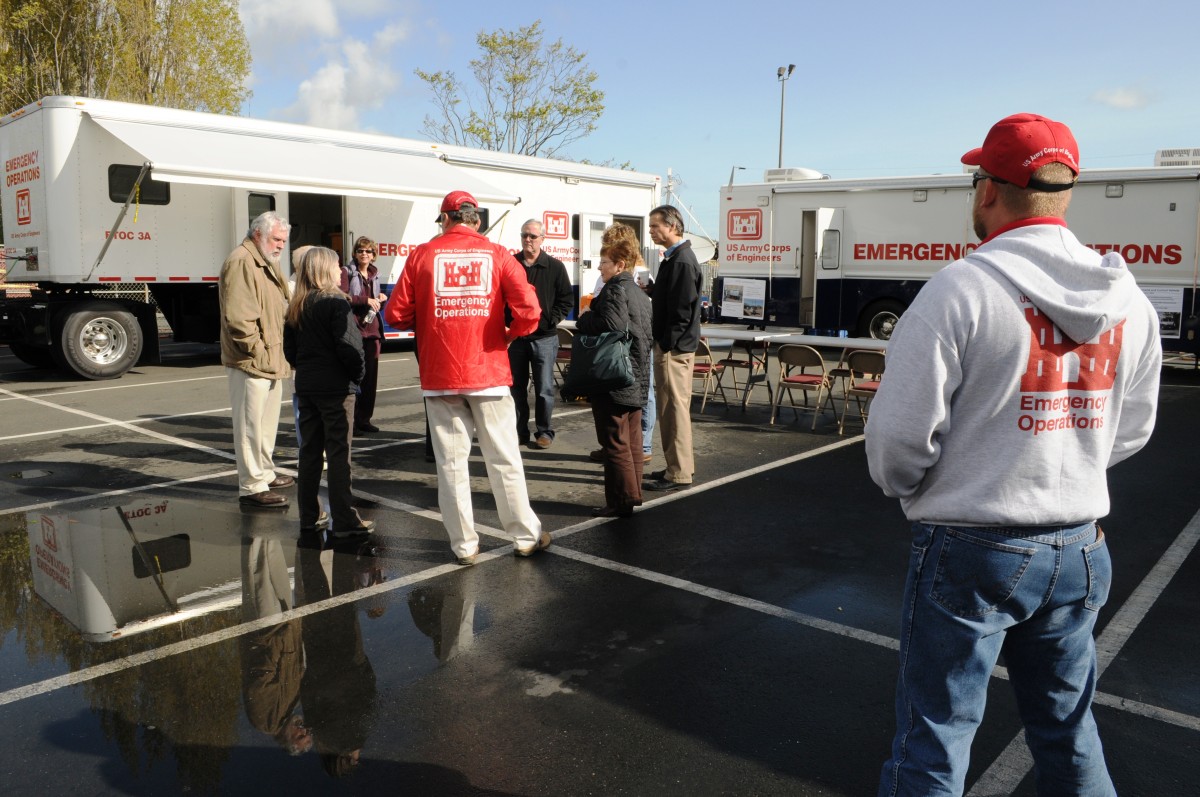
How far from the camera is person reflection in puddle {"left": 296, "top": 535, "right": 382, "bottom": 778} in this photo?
327 cm

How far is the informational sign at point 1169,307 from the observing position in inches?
507

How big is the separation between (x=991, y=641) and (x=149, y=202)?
1276cm

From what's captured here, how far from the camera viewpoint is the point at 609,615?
4395 millimetres

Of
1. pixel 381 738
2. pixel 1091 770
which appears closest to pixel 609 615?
pixel 381 738

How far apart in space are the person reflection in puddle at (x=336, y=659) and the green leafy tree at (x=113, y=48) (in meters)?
23.6

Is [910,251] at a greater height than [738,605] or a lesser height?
greater

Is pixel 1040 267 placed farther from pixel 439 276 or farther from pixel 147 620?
pixel 147 620

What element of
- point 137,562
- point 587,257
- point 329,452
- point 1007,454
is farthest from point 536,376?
point 587,257

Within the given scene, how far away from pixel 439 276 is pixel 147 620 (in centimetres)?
211

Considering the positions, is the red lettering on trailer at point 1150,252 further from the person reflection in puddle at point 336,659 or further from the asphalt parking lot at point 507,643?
the person reflection in puddle at point 336,659

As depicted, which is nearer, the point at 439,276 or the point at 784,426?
the point at 439,276

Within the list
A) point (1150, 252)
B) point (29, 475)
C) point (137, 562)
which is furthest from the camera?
point (1150, 252)

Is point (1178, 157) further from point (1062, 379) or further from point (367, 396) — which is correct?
point (1062, 379)

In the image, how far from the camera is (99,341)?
12.2 metres
